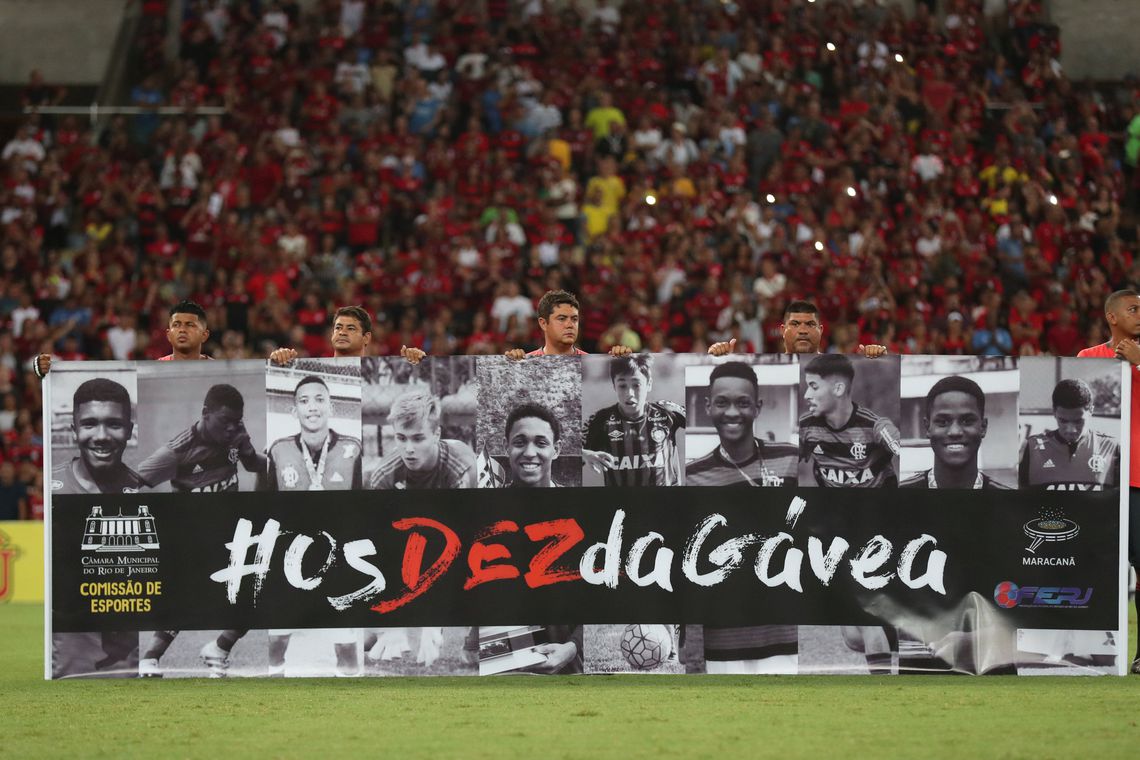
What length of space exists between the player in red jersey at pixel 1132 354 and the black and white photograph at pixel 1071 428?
0.46ft

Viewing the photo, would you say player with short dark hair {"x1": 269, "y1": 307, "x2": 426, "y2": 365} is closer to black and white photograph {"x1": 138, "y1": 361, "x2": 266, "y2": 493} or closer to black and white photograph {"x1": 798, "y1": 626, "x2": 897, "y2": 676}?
black and white photograph {"x1": 138, "y1": 361, "x2": 266, "y2": 493}

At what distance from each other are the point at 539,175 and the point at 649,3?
5.03 m

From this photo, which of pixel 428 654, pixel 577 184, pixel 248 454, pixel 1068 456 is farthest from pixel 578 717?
pixel 577 184

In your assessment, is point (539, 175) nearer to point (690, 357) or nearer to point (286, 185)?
point (286, 185)

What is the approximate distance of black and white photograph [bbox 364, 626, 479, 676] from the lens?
9.36 meters

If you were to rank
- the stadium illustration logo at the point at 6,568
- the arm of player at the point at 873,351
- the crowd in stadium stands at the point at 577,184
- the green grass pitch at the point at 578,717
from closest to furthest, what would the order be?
the green grass pitch at the point at 578,717, the arm of player at the point at 873,351, the stadium illustration logo at the point at 6,568, the crowd in stadium stands at the point at 577,184

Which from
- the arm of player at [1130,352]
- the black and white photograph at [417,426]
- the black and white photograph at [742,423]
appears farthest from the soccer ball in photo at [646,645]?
the arm of player at [1130,352]

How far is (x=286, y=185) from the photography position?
2208 cm

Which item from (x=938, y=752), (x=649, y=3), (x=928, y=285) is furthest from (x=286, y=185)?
(x=938, y=752)

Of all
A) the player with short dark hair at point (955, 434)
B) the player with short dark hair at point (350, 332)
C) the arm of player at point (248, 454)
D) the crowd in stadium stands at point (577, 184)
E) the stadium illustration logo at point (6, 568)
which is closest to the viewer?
the player with short dark hair at point (955, 434)

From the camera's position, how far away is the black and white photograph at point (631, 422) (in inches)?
372

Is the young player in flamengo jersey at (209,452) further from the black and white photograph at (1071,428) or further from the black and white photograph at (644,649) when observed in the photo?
the black and white photograph at (1071,428)

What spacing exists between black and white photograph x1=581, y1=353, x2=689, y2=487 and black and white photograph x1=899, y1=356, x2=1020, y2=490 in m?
1.43

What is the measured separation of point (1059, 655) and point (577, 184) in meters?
14.0
